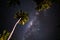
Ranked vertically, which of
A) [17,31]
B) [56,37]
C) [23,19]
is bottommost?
[23,19]

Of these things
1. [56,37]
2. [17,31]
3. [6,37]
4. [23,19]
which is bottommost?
[6,37]

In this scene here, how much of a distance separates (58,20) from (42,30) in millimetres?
4025

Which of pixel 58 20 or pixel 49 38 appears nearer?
pixel 58 20

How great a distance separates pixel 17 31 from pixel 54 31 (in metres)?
5.73

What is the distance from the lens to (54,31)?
25.4m

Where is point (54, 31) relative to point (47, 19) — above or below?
below

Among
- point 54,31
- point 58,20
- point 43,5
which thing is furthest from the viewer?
point 54,31

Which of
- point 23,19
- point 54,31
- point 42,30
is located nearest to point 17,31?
point 42,30

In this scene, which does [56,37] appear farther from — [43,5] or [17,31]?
[43,5]

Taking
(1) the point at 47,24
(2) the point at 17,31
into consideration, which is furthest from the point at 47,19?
(2) the point at 17,31

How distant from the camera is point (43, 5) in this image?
5680mm

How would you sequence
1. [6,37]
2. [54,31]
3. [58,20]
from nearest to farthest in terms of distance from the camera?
[6,37] < [58,20] < [54,31]

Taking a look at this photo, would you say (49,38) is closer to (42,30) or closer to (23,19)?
(42,30)

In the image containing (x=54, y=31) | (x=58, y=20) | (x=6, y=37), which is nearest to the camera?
(x=6, y=37)
